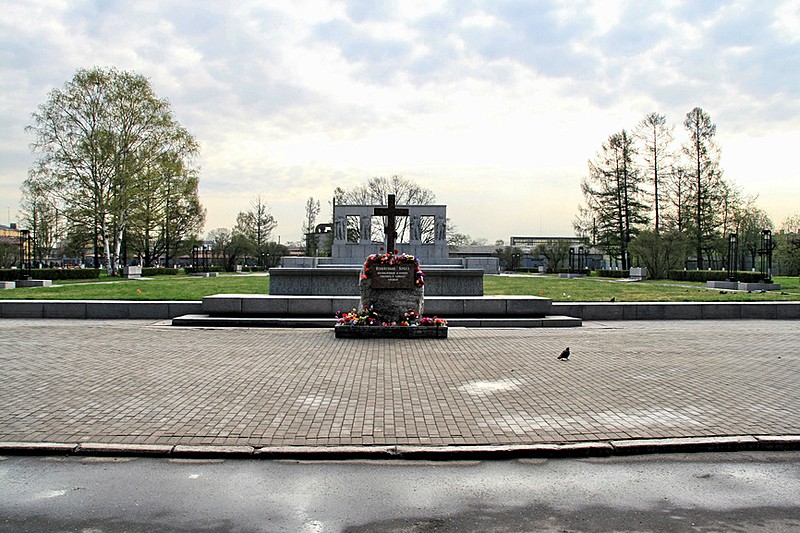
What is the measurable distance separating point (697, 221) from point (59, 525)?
5085 cm

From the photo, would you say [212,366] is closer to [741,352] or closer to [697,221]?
[741,352]

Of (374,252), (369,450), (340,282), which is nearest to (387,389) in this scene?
(369,450)

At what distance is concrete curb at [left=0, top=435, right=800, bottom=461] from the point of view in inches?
189

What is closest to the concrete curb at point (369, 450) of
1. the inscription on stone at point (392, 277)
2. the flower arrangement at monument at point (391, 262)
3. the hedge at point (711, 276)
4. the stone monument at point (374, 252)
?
the inscription on stone at point (392, 277)

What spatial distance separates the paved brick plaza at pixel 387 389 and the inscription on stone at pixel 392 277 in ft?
4.93

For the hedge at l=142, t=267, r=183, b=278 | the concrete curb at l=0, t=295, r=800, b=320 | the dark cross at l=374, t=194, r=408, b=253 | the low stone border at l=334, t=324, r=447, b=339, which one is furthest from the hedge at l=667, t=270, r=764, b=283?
the hedge at l=142, t=267, r=183, b=278

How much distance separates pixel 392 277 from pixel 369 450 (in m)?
7.62

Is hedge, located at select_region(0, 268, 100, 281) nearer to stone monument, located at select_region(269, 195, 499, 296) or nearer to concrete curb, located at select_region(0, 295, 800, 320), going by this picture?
stone monument, located at select_region(269, 195, 499, 296)

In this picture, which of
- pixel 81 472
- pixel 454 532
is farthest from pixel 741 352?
pixel 81 472

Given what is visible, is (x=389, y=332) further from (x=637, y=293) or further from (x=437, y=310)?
(x=637, y=293)

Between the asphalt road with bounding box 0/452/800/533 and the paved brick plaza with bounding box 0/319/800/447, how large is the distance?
0.49 metres

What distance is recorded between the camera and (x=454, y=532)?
3.52 meters

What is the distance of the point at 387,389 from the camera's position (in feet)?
23.1

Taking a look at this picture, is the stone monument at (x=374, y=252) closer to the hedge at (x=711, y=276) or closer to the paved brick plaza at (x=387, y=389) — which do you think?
the paved brick plaza at (x=387, y=389)
